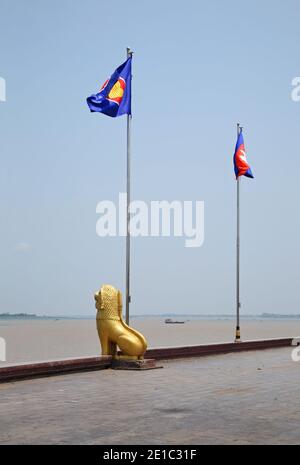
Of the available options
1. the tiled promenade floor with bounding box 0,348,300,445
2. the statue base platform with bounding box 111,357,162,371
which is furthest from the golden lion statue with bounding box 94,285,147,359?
the tiled promenade floor with bounding box 0,348,300,445

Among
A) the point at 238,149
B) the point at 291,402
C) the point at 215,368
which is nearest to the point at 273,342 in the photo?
the point at 238,149

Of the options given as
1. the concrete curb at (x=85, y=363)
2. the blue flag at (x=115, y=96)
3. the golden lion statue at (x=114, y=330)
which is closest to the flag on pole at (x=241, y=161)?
the concrete curb at (x=85, y=363)

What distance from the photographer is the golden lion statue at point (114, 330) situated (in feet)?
49.6

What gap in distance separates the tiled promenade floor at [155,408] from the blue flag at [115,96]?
21.3 feet

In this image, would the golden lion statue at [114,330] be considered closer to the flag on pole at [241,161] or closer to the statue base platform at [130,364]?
the statue base platform at [130,364]

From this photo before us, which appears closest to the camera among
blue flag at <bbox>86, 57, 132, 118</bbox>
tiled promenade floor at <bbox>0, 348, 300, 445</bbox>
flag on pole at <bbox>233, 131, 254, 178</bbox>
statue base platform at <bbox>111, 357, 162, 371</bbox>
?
tiled promenade floor at <bbox>0, 348, 300, 445</bbox>

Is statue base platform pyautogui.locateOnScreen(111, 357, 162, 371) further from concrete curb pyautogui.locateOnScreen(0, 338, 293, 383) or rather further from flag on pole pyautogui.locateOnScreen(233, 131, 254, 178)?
flag on pole pyautogui.locateOnScreen(233, 131, 254, 178)

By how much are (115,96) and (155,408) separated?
30.8 feet

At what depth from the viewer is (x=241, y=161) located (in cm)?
2500

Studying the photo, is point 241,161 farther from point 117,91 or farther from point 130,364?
point 130,364

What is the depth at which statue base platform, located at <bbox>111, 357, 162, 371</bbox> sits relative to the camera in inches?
593

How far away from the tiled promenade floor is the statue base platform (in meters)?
0.39

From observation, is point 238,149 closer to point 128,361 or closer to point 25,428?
point 128,361
